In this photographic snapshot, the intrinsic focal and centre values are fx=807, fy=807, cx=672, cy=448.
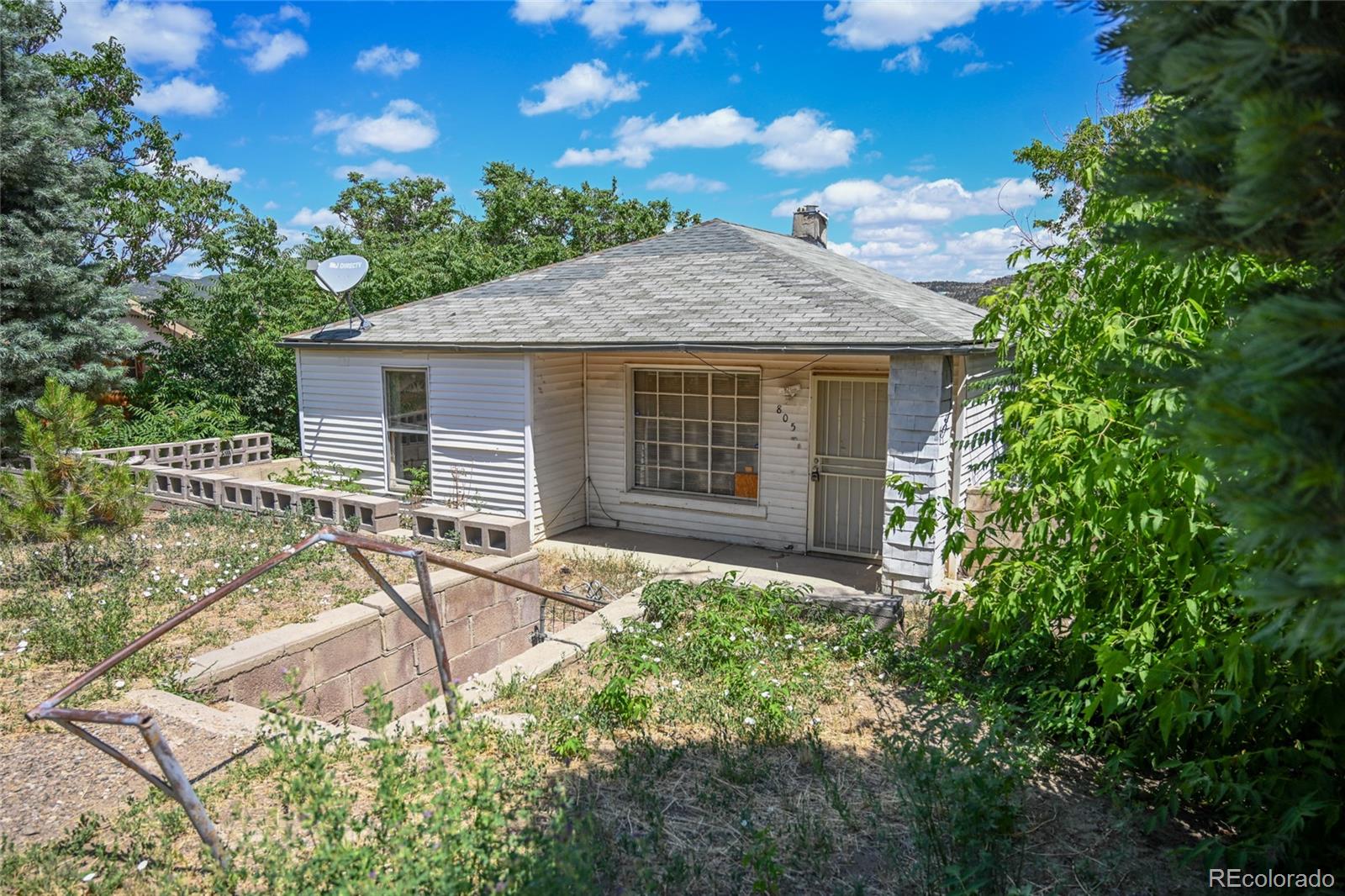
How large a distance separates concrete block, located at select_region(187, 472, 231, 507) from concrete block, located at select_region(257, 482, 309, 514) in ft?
2.19

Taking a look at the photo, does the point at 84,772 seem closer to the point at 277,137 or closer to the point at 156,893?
the point at 156,893

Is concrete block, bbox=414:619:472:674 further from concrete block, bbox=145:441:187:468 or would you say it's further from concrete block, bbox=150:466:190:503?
concrete block, bbox=145:441:187:468

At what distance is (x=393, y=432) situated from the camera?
1160 cm

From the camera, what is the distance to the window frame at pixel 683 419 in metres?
10.0

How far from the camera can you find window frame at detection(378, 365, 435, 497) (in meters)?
11.2

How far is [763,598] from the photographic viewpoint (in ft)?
21.1

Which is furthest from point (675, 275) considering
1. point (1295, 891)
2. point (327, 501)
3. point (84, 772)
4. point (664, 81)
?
point (664, 81)

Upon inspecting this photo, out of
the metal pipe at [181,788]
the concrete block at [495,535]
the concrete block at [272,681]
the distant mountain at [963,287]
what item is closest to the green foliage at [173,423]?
the concrete block at [495,535]

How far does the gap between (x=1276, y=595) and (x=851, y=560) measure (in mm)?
8490

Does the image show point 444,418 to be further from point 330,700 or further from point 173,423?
point 173,423

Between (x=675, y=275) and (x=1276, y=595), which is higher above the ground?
(x=675, y=275)

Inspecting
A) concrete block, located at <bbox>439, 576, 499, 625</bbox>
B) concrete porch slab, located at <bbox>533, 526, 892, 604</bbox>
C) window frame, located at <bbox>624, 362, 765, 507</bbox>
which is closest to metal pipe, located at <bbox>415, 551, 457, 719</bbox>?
concrete block, located at <bbox>439, 576, 499, 625</bbox>

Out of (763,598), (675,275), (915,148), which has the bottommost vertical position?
(763,598)

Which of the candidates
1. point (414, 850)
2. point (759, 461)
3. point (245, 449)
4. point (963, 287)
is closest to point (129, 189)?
point (245, 449)
